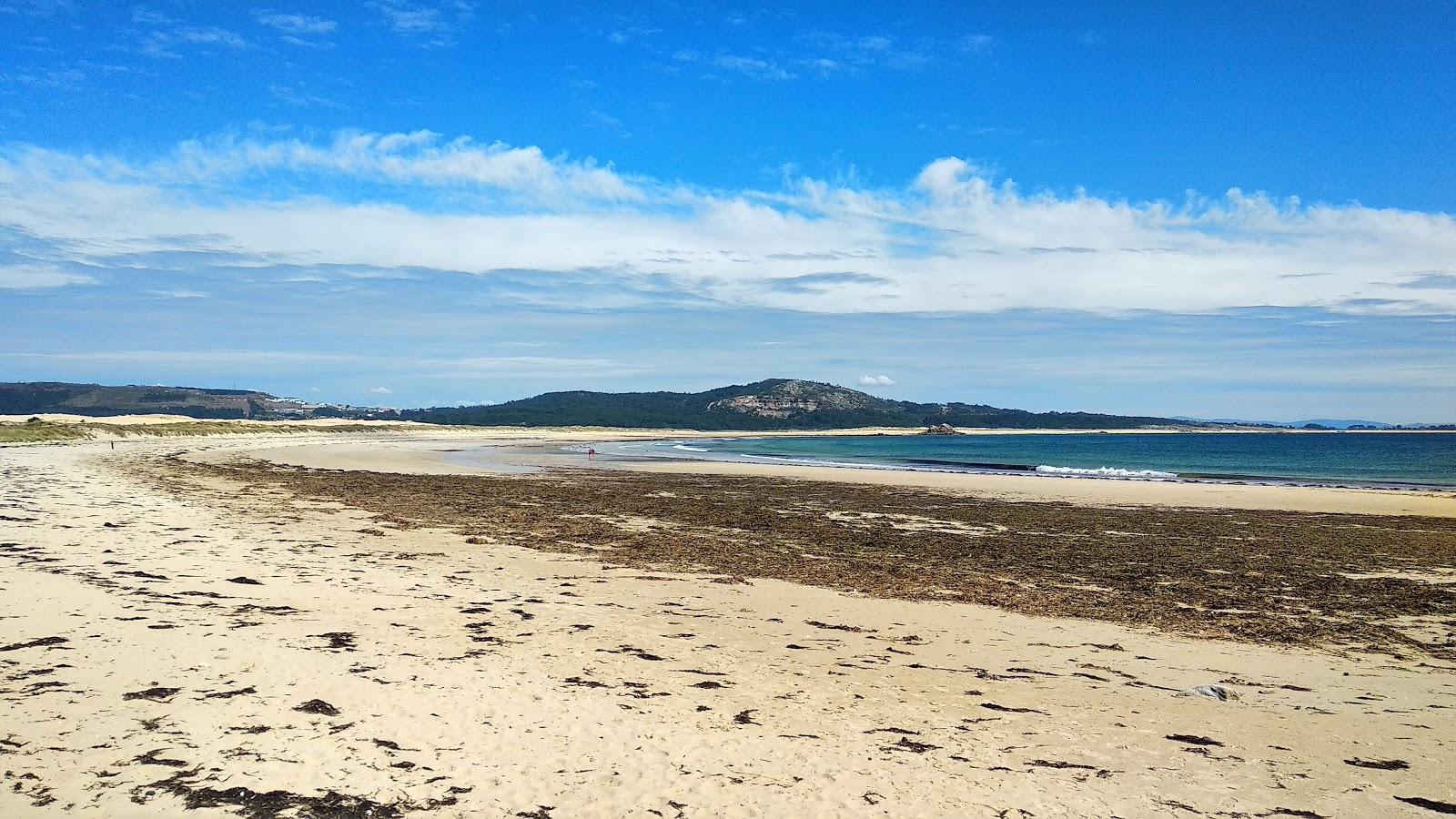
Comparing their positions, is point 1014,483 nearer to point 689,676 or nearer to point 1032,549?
point 1032,549

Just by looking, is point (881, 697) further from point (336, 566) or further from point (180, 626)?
point (336, 566)

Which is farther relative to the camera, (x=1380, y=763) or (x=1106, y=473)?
(x=1106, y=473)

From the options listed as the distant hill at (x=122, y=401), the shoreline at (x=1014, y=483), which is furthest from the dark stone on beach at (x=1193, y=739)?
the distant hill at (x=122, y=401)

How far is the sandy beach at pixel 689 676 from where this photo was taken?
558 centimetres

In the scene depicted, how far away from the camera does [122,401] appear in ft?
520

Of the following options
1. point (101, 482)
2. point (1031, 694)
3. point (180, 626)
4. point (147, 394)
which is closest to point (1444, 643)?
point (1031, 694)

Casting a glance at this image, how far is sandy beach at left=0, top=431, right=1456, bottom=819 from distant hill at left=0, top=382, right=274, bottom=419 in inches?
6237

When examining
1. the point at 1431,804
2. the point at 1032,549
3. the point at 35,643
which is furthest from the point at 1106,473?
the point at 35,643

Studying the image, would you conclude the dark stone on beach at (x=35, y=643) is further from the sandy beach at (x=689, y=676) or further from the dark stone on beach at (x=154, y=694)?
the dark stone on beach at (x=154, y=694)

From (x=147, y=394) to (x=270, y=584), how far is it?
19502cm

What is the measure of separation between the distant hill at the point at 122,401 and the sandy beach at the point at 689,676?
158 meters

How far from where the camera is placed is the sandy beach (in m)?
5.58

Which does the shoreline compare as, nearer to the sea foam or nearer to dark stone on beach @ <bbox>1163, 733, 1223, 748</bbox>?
the sea foam

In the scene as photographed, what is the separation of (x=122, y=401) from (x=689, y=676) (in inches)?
7445
